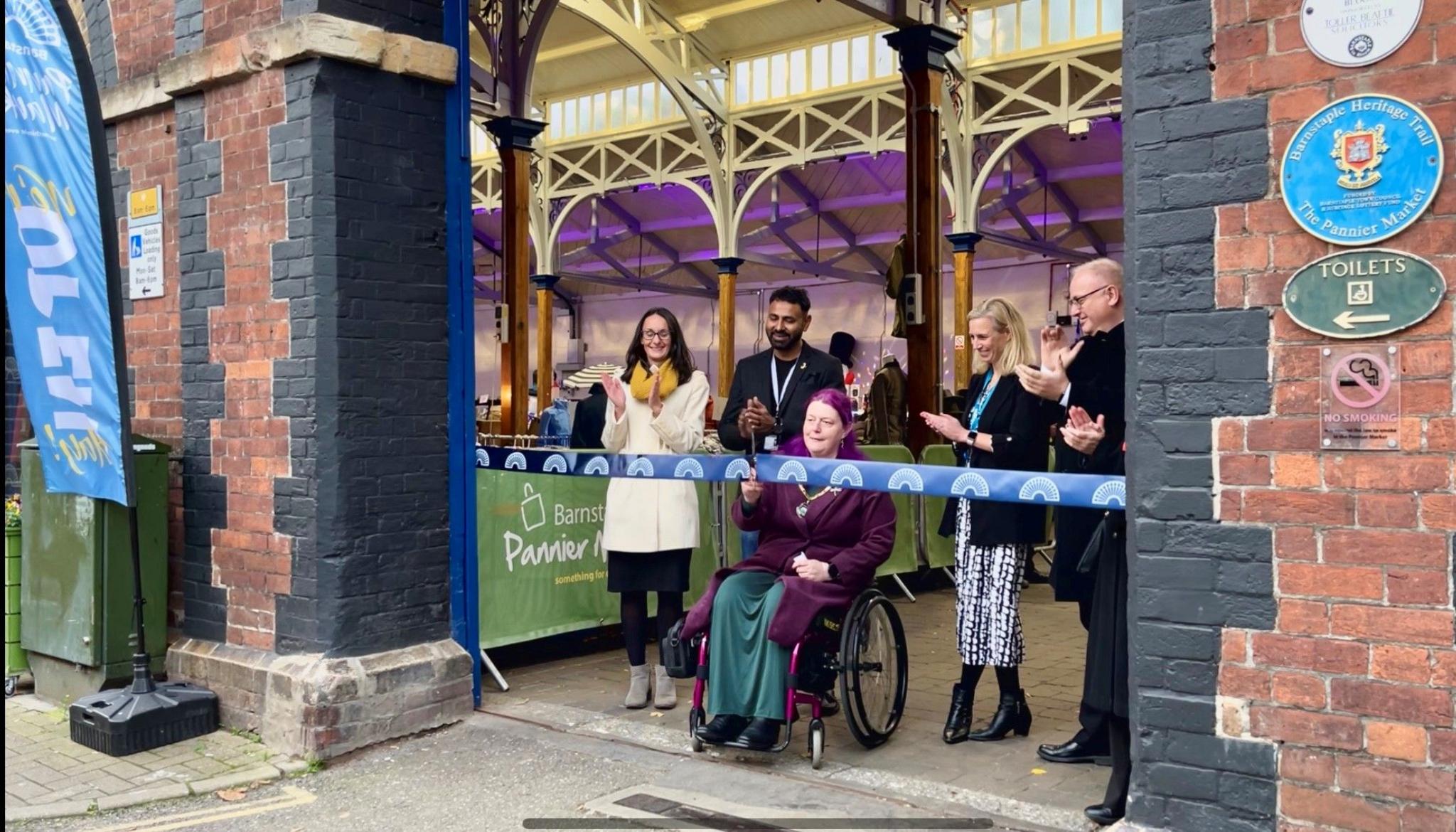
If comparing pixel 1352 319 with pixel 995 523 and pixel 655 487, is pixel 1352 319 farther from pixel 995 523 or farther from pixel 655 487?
pixel 655 487

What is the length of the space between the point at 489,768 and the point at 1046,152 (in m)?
17.9

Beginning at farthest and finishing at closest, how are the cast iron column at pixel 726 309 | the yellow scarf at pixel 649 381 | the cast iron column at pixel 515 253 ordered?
the cast iron column at pixel 726 309
the cast iron column at pixel 515 253
the yellow scarf at pixel 649 381

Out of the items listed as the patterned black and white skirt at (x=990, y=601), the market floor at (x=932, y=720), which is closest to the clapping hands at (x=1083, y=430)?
the patterned black and white skirt at (x=990, y=601)

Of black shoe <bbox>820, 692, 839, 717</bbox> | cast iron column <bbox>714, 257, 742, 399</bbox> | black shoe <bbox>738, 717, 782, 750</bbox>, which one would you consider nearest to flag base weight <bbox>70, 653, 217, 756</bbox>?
black shoe <bbox>738, 717, 782, 750</bbox>

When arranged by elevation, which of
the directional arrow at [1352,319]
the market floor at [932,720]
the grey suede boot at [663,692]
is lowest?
the market floor at [932,720]

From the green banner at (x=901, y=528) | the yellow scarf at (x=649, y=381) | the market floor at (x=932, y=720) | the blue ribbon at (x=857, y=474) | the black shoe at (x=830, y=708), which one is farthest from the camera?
the green banner at (x=901, y=528)

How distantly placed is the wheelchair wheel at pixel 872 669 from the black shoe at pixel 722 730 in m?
0.43

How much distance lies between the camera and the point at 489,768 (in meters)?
4.75

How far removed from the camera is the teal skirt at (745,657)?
454 centimetres

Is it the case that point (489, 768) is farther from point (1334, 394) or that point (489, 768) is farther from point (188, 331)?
point (1334, 394)

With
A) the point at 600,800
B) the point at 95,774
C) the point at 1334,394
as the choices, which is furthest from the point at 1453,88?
the point at 95,774

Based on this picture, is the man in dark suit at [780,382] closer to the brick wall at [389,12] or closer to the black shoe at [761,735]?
the black shoe at [761,735]

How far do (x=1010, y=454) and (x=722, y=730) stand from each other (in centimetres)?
155

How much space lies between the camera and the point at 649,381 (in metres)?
5.60
